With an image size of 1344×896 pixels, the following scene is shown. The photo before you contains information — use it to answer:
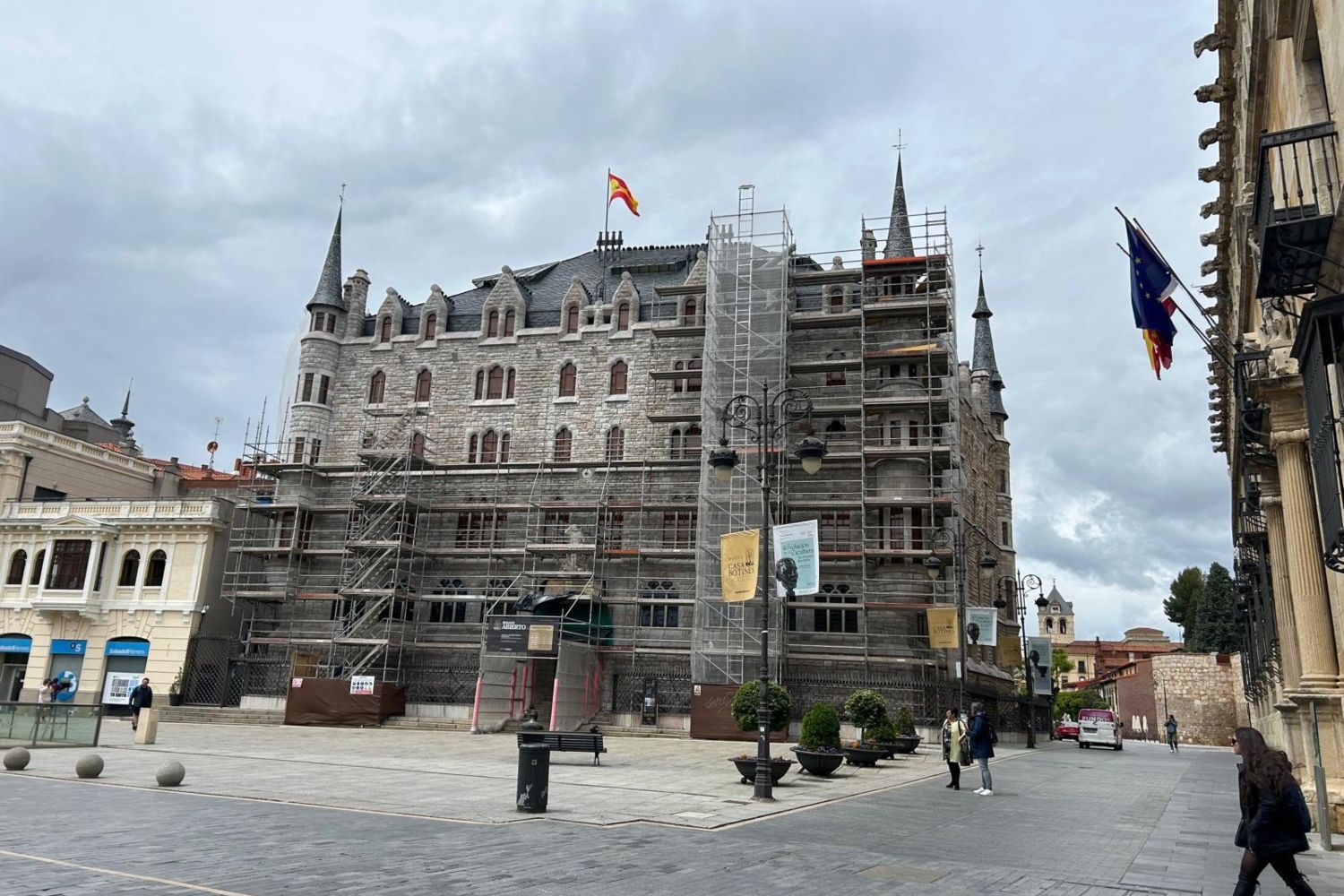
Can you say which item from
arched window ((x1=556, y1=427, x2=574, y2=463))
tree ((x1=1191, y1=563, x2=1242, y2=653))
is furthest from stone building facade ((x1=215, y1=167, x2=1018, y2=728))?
tree ((x1=1191, y1=563, x2=1242, y2=653))

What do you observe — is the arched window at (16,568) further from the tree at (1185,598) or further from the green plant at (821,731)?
the tree at (1185,598)

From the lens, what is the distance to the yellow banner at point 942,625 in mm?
31594

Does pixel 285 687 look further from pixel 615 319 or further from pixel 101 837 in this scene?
pixel 101 837

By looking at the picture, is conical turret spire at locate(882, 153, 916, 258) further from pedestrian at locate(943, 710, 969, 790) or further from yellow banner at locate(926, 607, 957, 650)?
pedestrian at locate(943, 710, 969, 790)

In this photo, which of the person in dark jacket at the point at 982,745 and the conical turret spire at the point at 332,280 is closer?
the person in dark jacket at the point at 982,745

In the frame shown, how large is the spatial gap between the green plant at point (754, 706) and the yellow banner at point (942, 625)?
10.8 meters

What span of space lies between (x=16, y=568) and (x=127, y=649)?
8217mm

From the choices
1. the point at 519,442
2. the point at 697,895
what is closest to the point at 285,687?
the point at 519,442

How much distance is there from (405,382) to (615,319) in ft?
36.4

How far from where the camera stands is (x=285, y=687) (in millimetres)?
39906

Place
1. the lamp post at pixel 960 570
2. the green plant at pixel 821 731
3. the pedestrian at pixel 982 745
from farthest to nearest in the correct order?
the lamp post at pixel 960 570
the green plant at pixel 821 731
the pedestrian at pixel 982 745

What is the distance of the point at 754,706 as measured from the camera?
22891 mm

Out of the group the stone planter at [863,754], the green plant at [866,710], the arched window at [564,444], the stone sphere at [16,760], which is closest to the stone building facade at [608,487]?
the arched window at [564,444]

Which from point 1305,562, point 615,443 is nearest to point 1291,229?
point 1305,562
